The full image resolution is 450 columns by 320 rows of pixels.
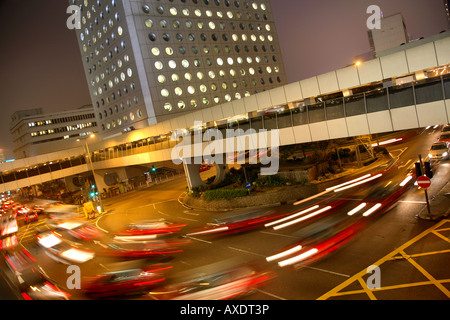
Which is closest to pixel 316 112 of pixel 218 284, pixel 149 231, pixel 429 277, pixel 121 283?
pixel 429 277

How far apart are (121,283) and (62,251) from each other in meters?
8.99

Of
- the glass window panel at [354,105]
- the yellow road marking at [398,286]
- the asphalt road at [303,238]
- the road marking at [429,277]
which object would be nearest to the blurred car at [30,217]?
the asphalt road at [303,238]

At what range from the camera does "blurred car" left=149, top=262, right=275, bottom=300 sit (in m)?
9.59

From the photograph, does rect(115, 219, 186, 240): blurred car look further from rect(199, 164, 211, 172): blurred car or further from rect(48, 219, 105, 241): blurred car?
rect(199, 164, 211, 172): blurred car

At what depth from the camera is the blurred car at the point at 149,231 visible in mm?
18305

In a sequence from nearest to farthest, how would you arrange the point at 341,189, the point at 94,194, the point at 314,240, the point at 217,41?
the point at 314,240, the point at 341,189, the point at 94,194, the point at 217,41

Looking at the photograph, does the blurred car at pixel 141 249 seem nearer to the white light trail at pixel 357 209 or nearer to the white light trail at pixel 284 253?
the white light trail at pixel 284 253

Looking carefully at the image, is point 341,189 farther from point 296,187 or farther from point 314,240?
point 314,240

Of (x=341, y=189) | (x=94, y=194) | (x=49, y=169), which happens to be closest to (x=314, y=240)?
(x=341, y=189)

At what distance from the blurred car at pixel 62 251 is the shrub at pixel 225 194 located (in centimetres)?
1024

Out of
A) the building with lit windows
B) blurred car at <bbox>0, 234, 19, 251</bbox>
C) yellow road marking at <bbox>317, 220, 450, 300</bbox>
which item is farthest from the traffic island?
the building with lit windows

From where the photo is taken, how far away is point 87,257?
1609 cm

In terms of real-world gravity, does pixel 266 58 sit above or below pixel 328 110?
above

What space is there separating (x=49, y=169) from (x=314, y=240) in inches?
1639
